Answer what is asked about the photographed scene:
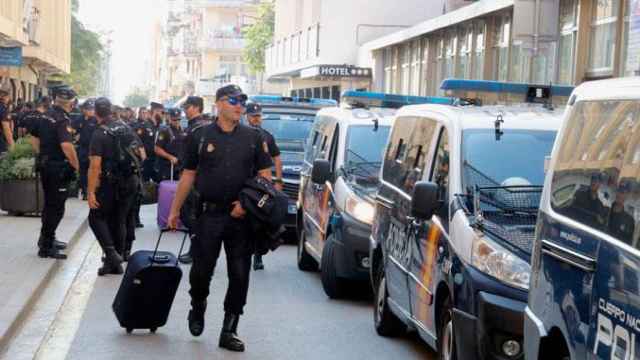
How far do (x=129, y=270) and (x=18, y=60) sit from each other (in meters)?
23.5

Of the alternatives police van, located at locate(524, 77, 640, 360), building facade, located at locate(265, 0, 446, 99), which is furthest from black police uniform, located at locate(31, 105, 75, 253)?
building facade, located at locate(265, 0, 446, 99)

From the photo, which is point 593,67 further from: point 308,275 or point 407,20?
point 407,20

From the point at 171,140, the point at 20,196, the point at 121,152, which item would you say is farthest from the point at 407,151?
the point at 20,196

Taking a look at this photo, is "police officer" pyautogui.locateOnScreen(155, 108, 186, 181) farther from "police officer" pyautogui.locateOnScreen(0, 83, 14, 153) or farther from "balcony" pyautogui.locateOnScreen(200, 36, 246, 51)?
"balcony" pyautogui.locateOnScreen(200, 36, 246, 51)

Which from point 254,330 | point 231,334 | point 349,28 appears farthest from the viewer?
point 349,28

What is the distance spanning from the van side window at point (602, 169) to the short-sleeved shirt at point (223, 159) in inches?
127

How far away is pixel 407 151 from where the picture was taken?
10.4 metres

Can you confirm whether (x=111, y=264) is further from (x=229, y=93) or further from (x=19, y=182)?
(x=19, y=182)

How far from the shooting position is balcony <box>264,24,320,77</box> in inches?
1884

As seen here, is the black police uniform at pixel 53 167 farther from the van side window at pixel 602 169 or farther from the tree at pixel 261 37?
the tree at pixel 261 37

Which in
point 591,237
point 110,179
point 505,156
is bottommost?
point 110,179

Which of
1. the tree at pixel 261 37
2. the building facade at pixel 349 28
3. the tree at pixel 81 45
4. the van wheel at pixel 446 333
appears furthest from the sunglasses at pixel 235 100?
the tree at pixel 261 37

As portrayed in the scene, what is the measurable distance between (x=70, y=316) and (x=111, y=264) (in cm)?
247

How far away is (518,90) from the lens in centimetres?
1146
